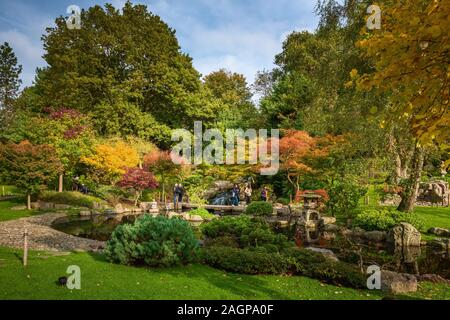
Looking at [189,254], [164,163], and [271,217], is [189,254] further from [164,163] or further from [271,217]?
[164,163]

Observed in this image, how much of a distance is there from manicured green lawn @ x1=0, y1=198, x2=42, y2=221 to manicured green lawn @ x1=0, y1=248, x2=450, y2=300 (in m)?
7.95

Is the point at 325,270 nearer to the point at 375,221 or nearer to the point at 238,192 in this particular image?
the point at 375,221

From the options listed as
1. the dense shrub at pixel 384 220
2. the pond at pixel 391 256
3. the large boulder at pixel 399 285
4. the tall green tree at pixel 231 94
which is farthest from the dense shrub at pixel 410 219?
the tall green tree at pixel 231 94

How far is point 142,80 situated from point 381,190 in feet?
72.7

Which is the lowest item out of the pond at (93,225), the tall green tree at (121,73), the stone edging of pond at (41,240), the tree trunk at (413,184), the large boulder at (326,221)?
the pond at (93,225)

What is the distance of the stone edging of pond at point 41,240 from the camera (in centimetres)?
948

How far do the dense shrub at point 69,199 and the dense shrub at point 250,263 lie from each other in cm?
1396

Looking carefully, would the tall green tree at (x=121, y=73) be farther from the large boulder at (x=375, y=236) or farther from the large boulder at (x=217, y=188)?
the large boulder at (x=375, y=236)

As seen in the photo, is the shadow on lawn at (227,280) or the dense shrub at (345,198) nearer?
the shadow on lawn at (227,280)

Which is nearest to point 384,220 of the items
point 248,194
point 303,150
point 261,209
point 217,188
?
point 261,209

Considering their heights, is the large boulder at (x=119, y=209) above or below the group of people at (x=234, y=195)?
below

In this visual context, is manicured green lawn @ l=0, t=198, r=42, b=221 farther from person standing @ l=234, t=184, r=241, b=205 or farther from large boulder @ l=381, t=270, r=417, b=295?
large boulder @ l=381, t=270, r=417, b=295

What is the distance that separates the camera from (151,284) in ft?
20.6

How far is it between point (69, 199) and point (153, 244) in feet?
47.5
